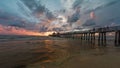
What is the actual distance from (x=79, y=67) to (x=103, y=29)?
73.7ft

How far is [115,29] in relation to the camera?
2597 centimetres

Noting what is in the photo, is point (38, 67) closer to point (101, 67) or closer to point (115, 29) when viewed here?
point (101, 67)

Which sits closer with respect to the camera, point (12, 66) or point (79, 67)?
point (79, 67)

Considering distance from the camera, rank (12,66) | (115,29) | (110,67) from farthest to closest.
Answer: (115,29)
(12,66)
(110,67)

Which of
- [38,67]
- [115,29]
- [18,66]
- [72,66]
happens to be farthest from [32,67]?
[115,29]

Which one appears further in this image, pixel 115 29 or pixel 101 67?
pixel 115 29

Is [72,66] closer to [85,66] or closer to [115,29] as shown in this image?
[85,66]

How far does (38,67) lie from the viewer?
9.16 meters

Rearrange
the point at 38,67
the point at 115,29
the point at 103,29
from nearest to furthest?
the point at 38,67 < the point at 115,29 < the point at 103,29

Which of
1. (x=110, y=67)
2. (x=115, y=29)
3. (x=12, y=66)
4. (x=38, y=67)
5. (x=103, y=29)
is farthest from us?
(x=103, y=29)

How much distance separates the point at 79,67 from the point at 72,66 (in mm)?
545

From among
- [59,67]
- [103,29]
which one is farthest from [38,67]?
[103,29]

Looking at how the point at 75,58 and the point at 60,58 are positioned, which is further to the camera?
the point at 60,58

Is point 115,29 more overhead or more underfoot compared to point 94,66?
more overhead
